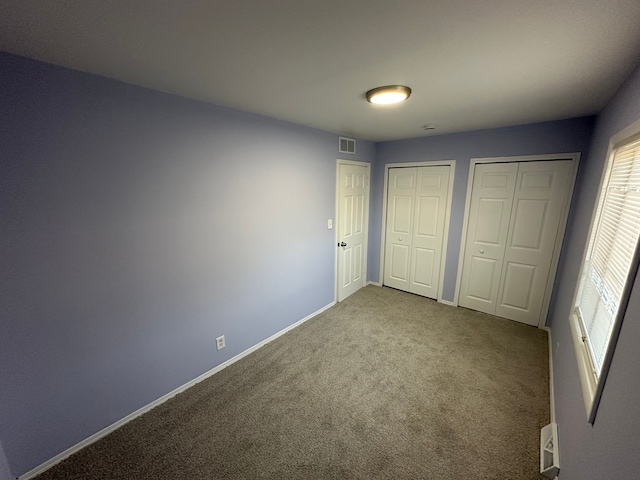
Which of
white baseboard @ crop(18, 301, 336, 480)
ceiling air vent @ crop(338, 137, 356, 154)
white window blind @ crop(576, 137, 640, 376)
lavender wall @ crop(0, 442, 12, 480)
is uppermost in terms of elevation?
ceiling air vent @ crop(338, 137, 356, 154)

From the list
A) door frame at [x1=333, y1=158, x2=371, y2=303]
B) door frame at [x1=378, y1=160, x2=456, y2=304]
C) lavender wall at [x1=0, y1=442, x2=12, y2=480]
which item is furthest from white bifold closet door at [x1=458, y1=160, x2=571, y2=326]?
lavender wall at [x1=0, y1=442, x2=12, y2=480]

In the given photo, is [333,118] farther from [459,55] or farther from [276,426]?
[276,426]

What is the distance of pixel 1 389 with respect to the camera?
1305 mm

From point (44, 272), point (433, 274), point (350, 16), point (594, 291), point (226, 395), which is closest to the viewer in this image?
point (350, 16)

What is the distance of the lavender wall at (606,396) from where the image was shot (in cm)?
74

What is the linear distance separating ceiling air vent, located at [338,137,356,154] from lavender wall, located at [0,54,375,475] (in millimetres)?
885

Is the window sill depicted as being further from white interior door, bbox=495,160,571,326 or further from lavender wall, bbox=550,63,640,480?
→ white interior door, bbox=495,160,571,326

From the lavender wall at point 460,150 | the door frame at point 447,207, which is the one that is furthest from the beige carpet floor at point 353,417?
the lavender wall at point 460,150

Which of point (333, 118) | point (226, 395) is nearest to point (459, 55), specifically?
point (333, 118)

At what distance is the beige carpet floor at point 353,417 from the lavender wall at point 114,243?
0.30m

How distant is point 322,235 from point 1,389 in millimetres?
2660

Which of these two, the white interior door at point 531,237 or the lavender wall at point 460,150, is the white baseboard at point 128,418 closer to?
the lavender wall at point 460,150

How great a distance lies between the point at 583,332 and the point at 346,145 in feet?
9.21

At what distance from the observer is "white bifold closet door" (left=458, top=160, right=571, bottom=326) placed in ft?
8.79
